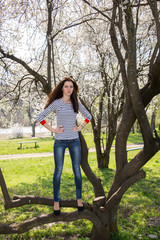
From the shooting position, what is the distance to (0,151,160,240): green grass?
15.2 feet

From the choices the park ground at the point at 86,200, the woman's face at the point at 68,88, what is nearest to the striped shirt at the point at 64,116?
the woman's face at the point at 68,88

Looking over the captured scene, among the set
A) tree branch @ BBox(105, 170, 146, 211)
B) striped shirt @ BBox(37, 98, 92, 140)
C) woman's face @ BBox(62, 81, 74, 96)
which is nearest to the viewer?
striped shirt @ BBox(37, 98, 92, 140)

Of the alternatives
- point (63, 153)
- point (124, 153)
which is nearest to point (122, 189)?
point (124, 153)

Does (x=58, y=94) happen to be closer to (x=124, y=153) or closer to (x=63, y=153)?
(x=63, y=153)

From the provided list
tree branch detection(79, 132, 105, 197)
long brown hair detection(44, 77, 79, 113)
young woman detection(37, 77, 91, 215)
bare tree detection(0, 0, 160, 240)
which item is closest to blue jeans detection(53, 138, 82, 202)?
young woman detection(37, 77, 91, 215)

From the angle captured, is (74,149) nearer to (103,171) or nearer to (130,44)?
(130,44)

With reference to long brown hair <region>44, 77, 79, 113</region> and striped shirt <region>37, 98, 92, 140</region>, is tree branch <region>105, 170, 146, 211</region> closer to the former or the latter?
striped shirt <region>37, 98, 92, 140</region>

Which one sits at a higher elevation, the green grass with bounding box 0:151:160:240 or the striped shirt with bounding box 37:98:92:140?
the striped shirt with bounding box 37:98:92:140

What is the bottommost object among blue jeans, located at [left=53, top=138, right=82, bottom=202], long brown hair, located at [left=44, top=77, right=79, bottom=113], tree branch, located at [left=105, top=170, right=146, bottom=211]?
tree branch, located at [left=105, top=170, right=146, bottom=211]

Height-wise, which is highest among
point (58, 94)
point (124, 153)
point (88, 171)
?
point (58, 94)

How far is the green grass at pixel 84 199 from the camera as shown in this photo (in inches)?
182

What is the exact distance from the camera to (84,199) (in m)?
6.39

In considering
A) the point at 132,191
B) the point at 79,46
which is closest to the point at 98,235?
the point at 132,191

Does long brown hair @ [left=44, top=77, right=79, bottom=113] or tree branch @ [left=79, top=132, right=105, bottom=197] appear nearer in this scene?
long brown hair @ [left=44, top=77, right=79, bottom=113]
